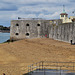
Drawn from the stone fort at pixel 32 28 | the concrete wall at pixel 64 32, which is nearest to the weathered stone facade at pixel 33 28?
the stone fort at pixel 32 28

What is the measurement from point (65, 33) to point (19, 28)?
16590mm

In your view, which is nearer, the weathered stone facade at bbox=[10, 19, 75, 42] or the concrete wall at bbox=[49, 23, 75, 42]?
the concrete wall at bbox=[49, 23, 75, 42]

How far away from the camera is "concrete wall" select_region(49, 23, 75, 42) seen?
1072 inches

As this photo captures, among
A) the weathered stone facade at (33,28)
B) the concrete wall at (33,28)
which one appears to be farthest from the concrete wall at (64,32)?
the concrete wall at (33,28)

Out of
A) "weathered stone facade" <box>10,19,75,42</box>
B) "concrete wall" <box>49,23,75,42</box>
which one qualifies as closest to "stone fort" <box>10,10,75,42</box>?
"weathered stone facade" <box>10,19,75,42</box>

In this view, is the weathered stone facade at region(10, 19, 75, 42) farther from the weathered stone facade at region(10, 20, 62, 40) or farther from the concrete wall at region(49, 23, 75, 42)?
the concrete wall at region(49, 23, 75, 42)

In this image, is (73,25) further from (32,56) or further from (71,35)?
(32,56)

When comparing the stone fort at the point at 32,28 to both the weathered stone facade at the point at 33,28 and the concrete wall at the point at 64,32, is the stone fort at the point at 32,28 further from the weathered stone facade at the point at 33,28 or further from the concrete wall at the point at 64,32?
the concrete wall at the point at 64,32

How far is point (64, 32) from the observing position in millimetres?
31000

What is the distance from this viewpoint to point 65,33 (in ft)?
99.6

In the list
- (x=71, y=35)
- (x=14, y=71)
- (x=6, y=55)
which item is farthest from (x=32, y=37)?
(x=14, y=71)

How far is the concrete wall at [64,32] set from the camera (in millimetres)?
27228

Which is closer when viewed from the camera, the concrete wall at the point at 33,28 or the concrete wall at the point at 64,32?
the concrete wall at the point at 64,32

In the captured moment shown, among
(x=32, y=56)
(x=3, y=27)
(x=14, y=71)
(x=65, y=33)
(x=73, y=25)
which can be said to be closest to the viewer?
(x=14, y=71)
